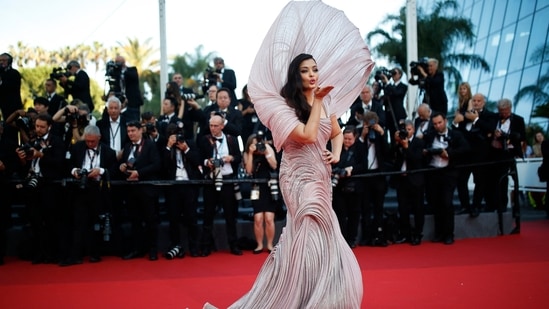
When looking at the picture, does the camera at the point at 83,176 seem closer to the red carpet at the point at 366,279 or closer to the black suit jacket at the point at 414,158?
the red carpet at the point at 366,279

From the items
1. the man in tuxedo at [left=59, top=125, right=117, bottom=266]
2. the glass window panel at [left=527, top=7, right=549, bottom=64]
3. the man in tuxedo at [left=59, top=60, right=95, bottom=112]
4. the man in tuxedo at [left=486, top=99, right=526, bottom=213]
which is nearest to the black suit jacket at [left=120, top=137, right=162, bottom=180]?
the man in tuxedo at [left=59, top=125, right=117, bottom=266]

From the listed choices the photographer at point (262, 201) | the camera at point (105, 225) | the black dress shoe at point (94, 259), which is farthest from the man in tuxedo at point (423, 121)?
the black dress shoe at point (94, 259)

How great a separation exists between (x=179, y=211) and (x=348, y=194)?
236 centimetres

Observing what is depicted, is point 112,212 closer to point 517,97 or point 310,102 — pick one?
point 310,102

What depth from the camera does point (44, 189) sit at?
7992 millimetres

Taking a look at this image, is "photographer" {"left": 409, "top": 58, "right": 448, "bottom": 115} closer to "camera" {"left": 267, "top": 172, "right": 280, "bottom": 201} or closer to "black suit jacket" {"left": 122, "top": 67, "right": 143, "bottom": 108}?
"camera" {"left": 267, "top": 172, "right": 280, "bottom": 201}

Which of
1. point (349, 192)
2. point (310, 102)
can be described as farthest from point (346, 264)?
point (349, 192)

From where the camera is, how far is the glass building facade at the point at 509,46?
843 inches

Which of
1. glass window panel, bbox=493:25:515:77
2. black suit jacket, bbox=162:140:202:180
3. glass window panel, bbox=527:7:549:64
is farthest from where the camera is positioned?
glass window panel, bbox=493:25:515:77

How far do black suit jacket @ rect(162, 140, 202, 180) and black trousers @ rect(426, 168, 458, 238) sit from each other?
339 centimetres

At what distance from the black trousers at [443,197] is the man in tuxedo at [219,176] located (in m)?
2.89

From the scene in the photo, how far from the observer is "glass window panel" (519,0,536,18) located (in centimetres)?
2242

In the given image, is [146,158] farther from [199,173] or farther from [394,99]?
[394,99]

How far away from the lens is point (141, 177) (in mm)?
8164
